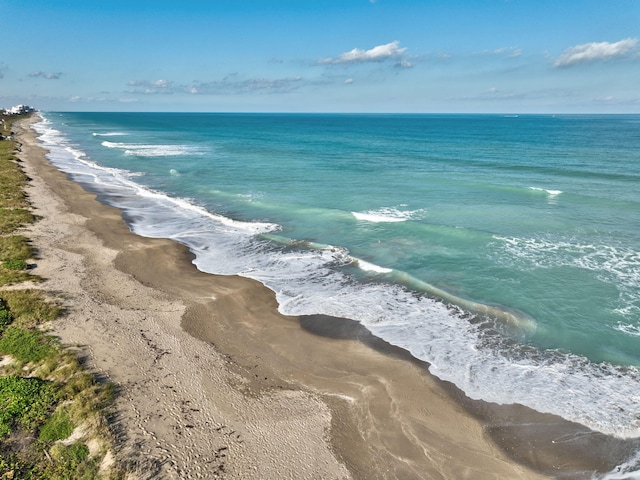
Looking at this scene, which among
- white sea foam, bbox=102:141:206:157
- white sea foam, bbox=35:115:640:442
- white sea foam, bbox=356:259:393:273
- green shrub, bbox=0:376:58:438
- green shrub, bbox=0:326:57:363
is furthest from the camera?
white sea foam, bbox=102:141:206:157

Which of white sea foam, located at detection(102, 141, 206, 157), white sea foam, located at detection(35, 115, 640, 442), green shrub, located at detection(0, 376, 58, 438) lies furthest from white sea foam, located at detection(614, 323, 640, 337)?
white sea foam, located at detection(102, 141, 206, 157)

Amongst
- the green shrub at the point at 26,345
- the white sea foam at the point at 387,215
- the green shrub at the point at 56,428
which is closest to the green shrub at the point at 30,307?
the green shrub at the point at 26,345

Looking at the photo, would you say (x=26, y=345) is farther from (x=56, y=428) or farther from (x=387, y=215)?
(x=387, y=215)

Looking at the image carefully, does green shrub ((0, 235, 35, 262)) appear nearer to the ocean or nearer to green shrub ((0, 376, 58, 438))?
the ocean

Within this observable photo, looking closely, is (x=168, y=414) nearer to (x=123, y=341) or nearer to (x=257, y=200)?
(x=123, y=341)

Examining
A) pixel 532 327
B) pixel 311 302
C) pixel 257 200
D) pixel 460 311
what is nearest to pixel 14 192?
pixel 257 200

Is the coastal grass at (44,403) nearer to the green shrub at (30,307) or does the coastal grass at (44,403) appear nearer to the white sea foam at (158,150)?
the green shrub at (30,307)

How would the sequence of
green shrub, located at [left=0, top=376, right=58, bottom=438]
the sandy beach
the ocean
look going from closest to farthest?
the sandy beach < green shrub, located at [left=0, top=376, right=58, bottom=438] < the ocean
